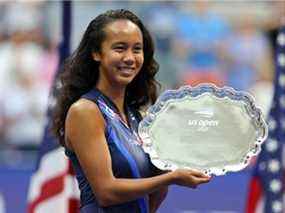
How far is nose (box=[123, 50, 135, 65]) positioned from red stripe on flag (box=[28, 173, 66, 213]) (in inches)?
79.6

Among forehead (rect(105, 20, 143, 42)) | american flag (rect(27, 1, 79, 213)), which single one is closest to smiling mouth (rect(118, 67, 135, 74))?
forehead (rect(105, 20, 143, 42))

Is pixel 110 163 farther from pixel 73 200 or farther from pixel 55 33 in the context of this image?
pixel 55 33

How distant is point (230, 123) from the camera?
13.0 ft

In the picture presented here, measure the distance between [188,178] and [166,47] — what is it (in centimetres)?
546

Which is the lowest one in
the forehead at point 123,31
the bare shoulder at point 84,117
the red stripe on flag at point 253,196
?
the red stripe on flag at point 253,196

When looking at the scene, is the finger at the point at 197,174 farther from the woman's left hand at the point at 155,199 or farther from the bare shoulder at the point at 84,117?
the woman's left hand at the point at 155,199

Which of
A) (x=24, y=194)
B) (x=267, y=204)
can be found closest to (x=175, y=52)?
(x=24, y=194)

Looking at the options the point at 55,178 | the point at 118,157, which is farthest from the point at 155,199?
the point at 55,178

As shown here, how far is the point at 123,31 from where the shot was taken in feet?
13.0

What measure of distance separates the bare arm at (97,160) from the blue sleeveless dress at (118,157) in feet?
0.15

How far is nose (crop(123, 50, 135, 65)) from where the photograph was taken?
3941 millimetres

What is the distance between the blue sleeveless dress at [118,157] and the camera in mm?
3939

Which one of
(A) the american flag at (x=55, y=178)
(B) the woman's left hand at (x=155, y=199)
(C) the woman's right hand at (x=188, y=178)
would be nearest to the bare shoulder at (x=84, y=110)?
(C) the woman's right hand at (x=188, y=178)

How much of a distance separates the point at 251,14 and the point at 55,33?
1687 millimetres
